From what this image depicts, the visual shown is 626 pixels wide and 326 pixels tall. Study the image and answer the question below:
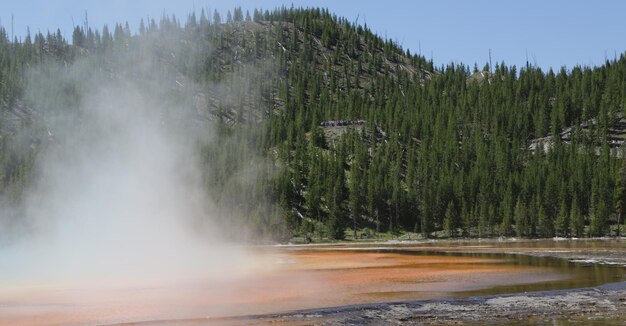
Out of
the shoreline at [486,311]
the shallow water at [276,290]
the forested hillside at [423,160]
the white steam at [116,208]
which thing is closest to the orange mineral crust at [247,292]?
the shallow water at [276,290]

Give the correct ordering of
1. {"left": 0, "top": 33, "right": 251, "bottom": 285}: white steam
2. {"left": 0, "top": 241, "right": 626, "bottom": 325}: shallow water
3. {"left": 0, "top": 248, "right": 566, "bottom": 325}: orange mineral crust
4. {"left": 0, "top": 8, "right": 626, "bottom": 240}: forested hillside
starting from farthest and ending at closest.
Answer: {"left": 0, "top": 8, "right": 626, "bottom": 240}: forested hillside → {"left": 0, "top": 33, "right": 251, "bottom": 285}: white steam → {"left": 0, "top": 241, "right": 626, "bottom": 325}: shallow water → {"left": 0, "top": 248, "right": 566, "bottom": 325}: orange mineral crust

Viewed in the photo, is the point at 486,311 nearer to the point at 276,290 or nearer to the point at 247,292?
the point at 276,290

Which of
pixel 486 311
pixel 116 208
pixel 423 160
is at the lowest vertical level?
pixel 486 311

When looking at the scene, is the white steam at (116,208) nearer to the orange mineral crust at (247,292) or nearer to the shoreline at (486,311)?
the orange mineral crust at (247,292)

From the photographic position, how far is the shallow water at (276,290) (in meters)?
28.8

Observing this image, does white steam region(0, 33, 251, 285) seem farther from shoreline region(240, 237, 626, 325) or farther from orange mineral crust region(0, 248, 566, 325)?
shoreline region(240, 237, 626, 325)

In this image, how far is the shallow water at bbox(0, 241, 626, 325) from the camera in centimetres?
2875

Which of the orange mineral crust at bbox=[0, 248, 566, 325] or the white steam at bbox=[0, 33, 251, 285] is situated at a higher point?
the white steam at bbox=[0, 33, 251, 285]

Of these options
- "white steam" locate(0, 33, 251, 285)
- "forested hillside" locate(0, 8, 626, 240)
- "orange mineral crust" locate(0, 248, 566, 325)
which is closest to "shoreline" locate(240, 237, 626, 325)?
"orange mineral crust" locate(0, 248, 566, 325)

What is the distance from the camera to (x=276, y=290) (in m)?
35.6

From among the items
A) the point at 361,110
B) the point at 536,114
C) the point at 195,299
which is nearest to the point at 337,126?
the point at 361,110

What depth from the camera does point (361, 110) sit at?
187m

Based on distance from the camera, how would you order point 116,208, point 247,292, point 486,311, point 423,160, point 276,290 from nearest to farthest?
point 486,311, point 247,292, point 276,290, point 116,208, point 423,160

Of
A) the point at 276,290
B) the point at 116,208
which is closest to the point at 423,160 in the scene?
the point at 116,208
